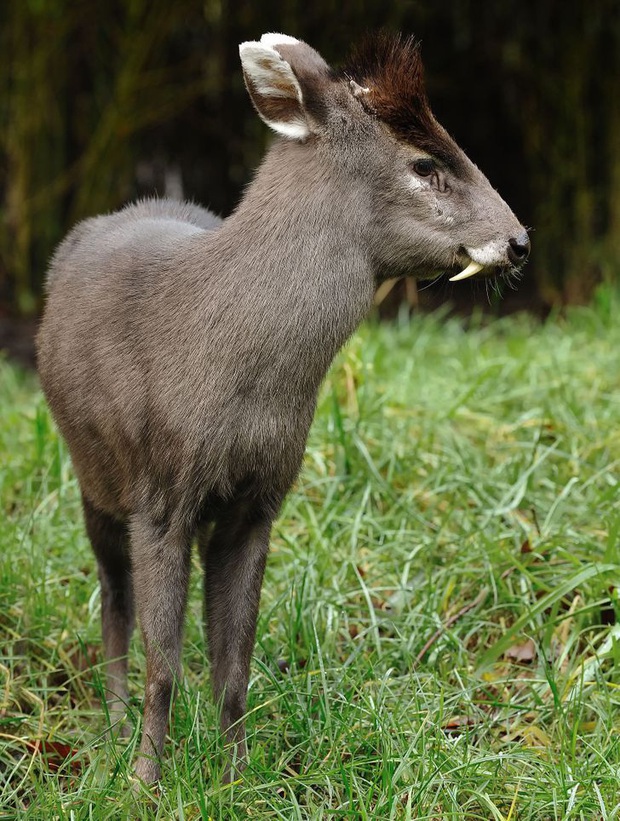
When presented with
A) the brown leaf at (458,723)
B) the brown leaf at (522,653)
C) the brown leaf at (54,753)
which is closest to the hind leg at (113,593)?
the brown leaf at (54,753)

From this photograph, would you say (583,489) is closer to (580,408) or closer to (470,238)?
(580,408)

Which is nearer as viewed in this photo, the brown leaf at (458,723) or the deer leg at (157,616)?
the deer leg at (157,616)

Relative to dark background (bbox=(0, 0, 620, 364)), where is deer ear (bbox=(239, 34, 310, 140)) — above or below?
above

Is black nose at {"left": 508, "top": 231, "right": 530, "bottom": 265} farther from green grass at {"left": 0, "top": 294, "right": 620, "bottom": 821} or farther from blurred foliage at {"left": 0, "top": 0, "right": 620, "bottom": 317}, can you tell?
blurred foliage at {"left": 0, "top": 0, "right": 620, "bottom": 317}

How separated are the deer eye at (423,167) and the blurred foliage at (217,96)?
204 inches

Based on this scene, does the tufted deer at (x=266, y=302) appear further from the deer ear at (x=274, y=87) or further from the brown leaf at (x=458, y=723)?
the brown leaf at (x=458, y=723)

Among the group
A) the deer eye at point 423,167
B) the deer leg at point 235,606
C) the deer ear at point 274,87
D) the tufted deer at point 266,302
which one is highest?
the deer ear at point 274,87

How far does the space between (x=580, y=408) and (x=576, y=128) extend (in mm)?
4113

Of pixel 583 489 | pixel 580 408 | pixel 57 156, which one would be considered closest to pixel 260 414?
pixel 583 489

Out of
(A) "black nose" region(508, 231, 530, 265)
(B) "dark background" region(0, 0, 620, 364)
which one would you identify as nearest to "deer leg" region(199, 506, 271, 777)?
(A) "black nose" region(508, 231, 530, 265)

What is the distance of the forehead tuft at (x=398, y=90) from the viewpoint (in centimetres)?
278

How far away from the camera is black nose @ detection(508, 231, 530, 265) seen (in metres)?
2.80

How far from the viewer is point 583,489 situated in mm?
4199

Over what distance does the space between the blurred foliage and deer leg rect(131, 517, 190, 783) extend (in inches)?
216
